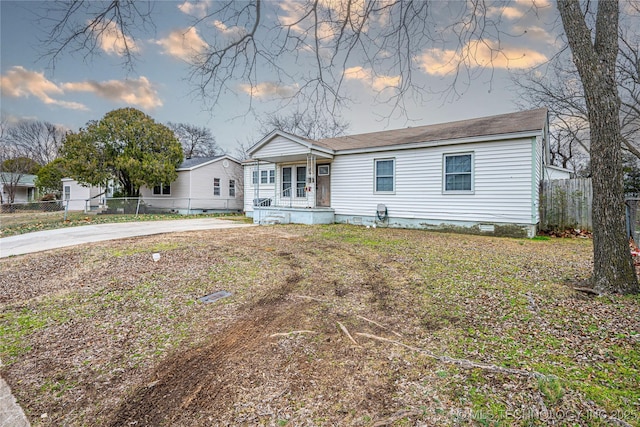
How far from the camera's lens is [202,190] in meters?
20.3

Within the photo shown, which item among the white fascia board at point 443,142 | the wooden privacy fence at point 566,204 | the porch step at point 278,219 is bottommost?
the porch step at point 278,219

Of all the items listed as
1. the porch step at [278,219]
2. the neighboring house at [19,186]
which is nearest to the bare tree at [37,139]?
the neighboring house at [19,186]

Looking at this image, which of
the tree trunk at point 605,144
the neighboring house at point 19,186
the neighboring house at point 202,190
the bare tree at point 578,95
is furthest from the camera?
the neighboring house at point 19,186

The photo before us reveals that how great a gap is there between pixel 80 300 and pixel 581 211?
12.9m

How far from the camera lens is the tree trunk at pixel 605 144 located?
354cm

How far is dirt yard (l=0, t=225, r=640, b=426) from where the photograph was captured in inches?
76.4

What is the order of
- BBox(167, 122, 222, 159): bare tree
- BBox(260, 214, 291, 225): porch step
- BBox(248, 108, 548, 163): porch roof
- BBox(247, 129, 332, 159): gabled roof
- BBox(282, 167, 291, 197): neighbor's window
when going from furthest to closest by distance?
BBox(167, 122, 222, 159): bare tree < BBox(282, 167, 291, 197): neighbor's window < BBox(260, 214, 291, 225): porch step < BBox(247, 129, 332, 159): gabled roof < BBox(248, 108, 548, 163): porch roof

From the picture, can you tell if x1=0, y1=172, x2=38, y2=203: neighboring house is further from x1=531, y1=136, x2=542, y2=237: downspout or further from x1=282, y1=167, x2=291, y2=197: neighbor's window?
x1=531, y1=136, x2=542, y2=237: downspout

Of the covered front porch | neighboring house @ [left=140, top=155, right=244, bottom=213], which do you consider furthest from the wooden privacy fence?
neighboring house @ [left=140, top=155, right=244, bottom=213]

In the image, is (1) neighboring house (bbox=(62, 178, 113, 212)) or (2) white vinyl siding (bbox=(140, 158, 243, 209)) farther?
(1) neighboring house (bbox=(62, 178, 113, 212))

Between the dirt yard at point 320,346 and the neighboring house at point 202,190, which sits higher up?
the neighboring house at point 202,190

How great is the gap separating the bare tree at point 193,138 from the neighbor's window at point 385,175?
104ft

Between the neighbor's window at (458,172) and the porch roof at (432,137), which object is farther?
the neighbor's window at (458,172)

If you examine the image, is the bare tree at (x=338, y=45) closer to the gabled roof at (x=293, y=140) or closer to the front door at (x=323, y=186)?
the gabled roof at (x=293, y=140)
